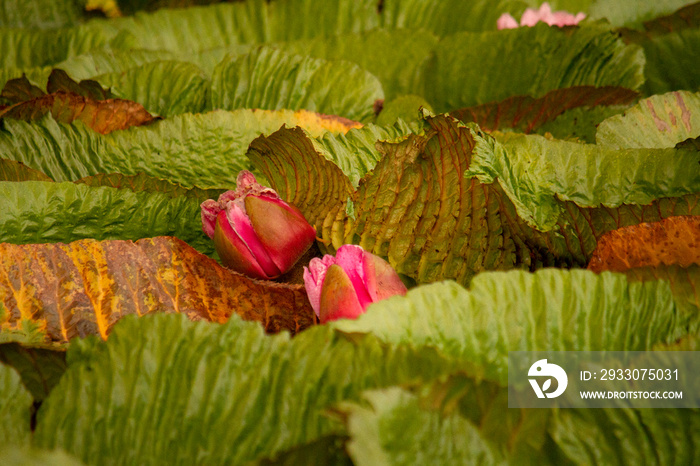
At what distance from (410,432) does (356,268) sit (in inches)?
7.5

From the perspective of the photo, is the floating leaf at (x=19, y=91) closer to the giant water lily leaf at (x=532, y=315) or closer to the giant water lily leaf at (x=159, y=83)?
the giant water lily leaf at (x=159, y=83)

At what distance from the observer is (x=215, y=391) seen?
0.39 metres

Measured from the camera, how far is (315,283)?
0.51 m

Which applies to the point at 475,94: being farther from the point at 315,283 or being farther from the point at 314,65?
the point at 315,283

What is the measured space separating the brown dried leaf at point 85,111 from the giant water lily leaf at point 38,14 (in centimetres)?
90

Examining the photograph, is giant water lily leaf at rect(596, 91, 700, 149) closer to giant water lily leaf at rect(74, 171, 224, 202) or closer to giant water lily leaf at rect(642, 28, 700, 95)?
giant water lily leaf at rect(642, 28, 700, 95)

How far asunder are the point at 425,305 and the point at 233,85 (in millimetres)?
647

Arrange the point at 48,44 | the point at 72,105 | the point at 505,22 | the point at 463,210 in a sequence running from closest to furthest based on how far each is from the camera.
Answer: the point at 463,210 → the point at 72,105 → the point at 505,22 → the point at 48,44

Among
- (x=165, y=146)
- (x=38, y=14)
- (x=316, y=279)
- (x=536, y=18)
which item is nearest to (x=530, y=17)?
(x=536, y=18)

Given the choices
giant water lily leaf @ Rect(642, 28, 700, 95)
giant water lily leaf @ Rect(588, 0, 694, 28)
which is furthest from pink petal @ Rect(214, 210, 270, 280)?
giant water lily leaf @ Rect(588, 0, 694, 28)

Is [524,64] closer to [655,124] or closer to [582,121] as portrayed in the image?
[582,121]

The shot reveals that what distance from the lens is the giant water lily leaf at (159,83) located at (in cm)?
94

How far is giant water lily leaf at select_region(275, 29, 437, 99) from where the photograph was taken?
3.54 feet

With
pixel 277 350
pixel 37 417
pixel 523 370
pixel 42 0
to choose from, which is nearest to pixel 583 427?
pixel 523 370
